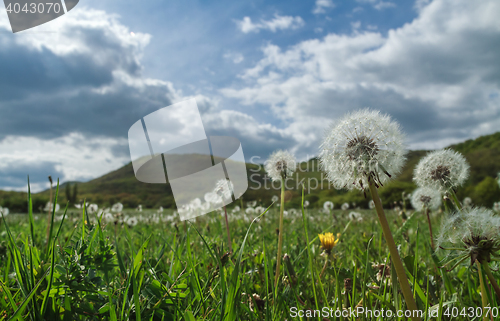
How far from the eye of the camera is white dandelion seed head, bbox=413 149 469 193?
1942 millimetres

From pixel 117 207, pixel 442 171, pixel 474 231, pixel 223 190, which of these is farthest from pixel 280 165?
pixel 117 207

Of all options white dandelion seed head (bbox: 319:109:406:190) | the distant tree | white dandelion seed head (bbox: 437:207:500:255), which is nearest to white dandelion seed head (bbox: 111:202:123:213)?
white dandelion seed head (bbox: 319:109:406:190)

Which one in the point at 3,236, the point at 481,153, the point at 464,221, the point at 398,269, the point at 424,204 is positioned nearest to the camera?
the point at 398,269

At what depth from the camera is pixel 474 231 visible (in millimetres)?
1196

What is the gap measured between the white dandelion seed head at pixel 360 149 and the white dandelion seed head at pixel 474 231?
1.09ft

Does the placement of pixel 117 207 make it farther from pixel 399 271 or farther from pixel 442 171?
pixel 399 271

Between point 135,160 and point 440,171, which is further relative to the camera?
point 135,160

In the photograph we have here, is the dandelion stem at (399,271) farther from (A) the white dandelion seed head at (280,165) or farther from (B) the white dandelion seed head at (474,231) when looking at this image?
(A) the white dandelion seed head at (280,165)

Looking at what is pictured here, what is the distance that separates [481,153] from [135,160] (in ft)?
169

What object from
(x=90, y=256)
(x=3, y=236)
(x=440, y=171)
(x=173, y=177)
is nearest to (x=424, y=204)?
(x=440, y=171)

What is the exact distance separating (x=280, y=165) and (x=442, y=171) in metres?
1.10

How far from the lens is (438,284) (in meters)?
1.98

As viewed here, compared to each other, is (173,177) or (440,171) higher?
(173,177)

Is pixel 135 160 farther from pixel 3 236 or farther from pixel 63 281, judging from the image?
pixel 3 236
